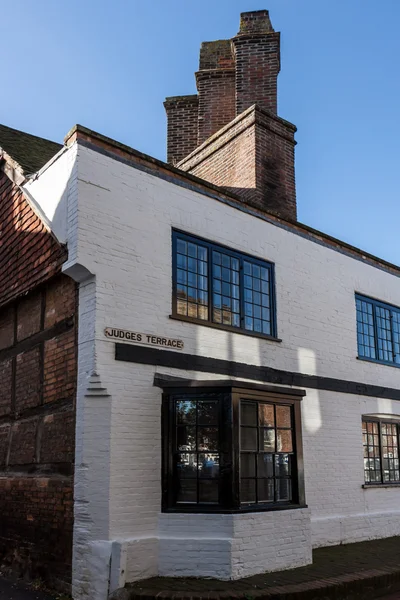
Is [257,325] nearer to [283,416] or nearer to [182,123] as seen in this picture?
[283,416]

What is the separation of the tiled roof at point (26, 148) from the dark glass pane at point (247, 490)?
19.8 ft

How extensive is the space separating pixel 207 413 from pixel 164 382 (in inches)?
→ 29.1

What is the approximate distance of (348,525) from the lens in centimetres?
1095

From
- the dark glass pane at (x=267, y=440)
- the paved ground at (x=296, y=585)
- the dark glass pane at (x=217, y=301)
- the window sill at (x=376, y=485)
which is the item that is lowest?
the paved ground at (x=296, y=585)

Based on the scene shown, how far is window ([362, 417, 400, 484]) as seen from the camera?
1205cm

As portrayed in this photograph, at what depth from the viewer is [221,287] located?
9.80 meters

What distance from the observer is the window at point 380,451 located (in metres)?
12.0

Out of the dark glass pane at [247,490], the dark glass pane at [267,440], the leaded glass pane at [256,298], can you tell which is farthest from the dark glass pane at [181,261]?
the dark glass pane at [247,490]

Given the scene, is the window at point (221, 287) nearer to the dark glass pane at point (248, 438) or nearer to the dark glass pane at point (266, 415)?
the dark glass pane at point (266, 415)

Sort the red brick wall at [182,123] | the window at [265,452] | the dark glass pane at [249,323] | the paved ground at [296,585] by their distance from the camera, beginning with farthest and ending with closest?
the red brick wall at [182,123]
the dark glass pane at [249,323]
the window at [265,452]
the paved ground at [296,585]

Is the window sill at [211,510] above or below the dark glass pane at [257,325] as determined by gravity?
below

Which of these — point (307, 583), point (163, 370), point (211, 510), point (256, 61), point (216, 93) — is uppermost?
point (256, 61)

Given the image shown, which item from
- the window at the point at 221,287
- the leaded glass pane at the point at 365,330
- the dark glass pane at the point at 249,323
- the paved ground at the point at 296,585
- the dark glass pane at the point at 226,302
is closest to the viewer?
the paved ground at the point at 296,585

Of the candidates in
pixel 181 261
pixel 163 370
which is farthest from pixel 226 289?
pixel 163 370
